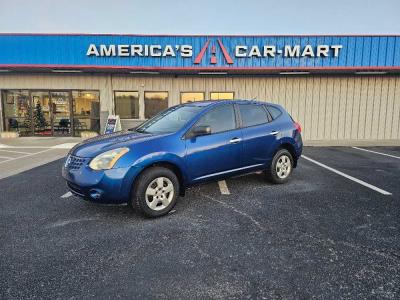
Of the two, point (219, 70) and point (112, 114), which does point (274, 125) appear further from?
point (112, 114)

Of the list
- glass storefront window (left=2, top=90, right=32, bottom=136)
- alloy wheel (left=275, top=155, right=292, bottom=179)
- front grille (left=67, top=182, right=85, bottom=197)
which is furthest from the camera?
glass storefront window (left=2, top=90, right=32, bottom=136)

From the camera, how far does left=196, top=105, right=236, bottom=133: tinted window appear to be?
467 centimetres

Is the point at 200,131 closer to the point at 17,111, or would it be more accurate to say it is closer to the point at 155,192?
the point at 155,192

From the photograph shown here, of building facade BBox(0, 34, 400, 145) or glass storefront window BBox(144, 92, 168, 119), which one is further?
glass storefront window BBox(144, 92, 168, 119)

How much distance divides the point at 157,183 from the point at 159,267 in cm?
142

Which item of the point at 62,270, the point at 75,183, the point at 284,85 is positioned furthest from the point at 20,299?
the point at 284,85

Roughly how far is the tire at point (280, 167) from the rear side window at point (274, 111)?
733mm

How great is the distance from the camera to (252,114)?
535cm

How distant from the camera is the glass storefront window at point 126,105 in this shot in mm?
14170

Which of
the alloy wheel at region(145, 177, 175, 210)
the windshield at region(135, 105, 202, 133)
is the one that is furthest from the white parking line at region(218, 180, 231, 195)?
the windshield at region(135, 105, 202, 133)

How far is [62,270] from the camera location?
9.06 ft

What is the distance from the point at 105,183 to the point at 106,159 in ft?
1.10

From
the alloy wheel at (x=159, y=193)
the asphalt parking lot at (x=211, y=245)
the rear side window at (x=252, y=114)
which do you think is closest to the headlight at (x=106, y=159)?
the alloy wheel at (x=159, y=193)

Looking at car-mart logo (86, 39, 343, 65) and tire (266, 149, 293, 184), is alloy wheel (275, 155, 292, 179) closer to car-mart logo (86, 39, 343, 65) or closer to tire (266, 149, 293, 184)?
tire (266, 149, 293, 184)
